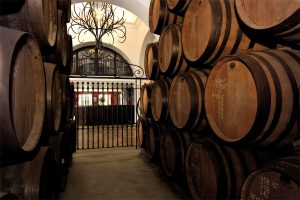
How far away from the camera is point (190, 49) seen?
2.31 m


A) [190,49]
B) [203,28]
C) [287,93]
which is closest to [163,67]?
[190,49]

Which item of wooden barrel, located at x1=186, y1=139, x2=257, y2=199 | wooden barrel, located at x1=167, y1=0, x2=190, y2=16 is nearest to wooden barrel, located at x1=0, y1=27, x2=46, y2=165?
wooden barrel, located at x1=186, y1=139, x2=257, y2=199

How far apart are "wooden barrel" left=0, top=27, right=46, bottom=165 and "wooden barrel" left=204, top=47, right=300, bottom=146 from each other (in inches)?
47.9

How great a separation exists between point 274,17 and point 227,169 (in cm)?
110

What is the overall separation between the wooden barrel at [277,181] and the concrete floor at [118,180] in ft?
4.99

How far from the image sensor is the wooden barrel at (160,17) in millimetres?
3070

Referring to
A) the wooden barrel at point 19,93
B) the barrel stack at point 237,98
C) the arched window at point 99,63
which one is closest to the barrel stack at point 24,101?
the wooden barrel at point 19,93

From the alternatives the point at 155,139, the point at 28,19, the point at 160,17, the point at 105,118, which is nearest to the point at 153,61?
the point at 160,17

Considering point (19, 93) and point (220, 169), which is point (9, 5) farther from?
point (220, 169)

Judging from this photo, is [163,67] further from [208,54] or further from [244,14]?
[244,14]

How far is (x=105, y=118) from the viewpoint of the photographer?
11.2 metres

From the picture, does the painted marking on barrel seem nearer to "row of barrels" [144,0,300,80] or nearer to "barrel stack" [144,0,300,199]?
"barrel stack" [144,0,300,199]

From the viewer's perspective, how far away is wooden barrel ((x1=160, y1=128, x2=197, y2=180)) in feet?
8.90

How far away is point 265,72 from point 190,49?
108 cm
